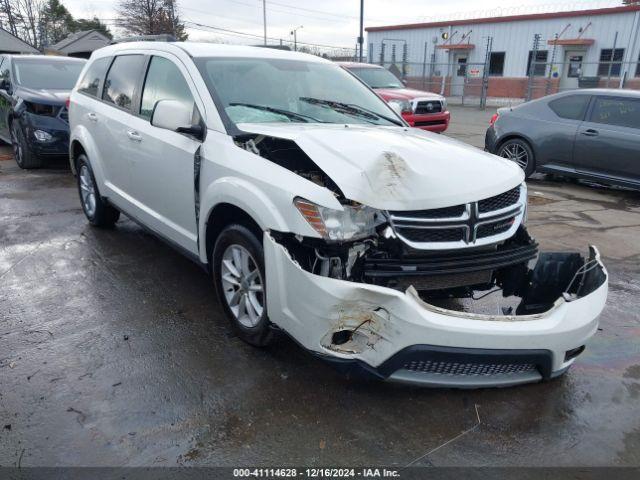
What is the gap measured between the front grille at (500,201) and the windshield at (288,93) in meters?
1.35

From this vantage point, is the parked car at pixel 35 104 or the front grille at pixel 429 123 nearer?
the parked car at pixel 35 104

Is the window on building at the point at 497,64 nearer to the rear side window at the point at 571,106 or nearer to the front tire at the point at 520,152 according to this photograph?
the front tire at the point at 520,152

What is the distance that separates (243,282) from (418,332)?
126 centimetres

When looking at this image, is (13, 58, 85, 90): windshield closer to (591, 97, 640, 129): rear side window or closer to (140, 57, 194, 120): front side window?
(140, 57, 194, 120): front side window

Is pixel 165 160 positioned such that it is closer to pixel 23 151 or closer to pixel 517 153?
pixel 23 151

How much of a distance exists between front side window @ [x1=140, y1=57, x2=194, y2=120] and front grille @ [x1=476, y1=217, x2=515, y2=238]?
214 centimetres

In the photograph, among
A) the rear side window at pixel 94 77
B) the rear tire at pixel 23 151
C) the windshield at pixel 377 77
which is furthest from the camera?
the windshield at pixel 377 77

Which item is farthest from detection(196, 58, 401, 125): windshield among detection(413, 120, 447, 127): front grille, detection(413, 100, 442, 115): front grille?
detection(413, 120, 447, 127): front grille

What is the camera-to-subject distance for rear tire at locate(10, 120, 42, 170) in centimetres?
880

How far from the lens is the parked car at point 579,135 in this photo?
24.5 feet

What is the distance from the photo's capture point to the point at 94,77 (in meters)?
5.42

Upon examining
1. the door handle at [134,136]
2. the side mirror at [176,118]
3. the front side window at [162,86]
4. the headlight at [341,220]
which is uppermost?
the front side window at [162,86]

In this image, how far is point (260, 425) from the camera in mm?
2705

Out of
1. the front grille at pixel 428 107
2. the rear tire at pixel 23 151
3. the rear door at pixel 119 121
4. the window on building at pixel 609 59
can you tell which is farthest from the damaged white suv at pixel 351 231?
the window on building at pixel 609 59
